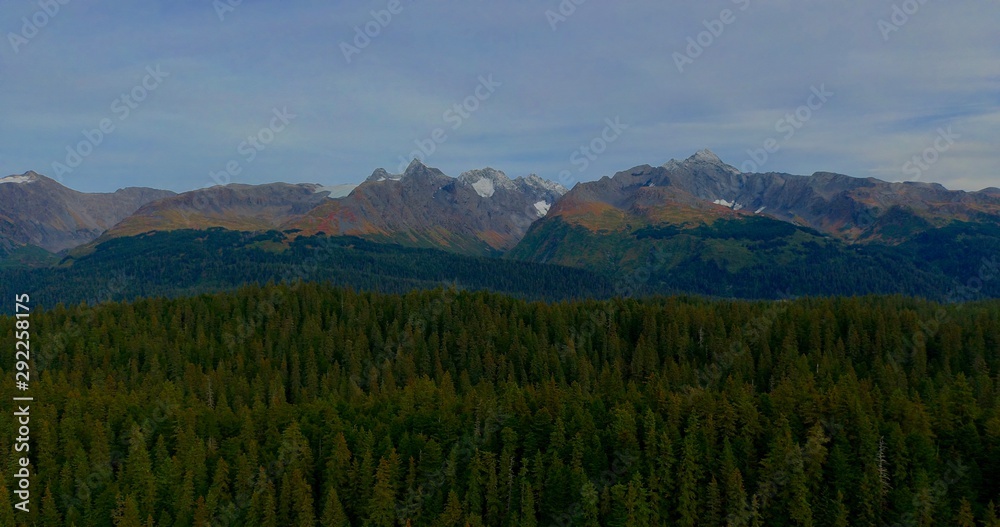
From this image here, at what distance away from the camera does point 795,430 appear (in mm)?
92375

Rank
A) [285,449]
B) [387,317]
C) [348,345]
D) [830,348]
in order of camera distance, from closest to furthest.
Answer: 1. [285,449]
2. [830,348]
3. [348,345]
4. [387,317]

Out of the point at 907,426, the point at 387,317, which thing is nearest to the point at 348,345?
the point at 387,317

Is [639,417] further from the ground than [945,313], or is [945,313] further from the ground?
[945,313]

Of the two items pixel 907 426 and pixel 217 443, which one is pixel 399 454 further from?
pixel 907 426

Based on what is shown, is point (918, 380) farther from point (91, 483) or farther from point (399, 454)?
point (91, 483)

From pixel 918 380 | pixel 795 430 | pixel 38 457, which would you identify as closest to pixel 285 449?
pixel 38 457

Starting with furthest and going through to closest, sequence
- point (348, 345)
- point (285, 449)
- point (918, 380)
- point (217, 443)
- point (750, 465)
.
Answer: point (348, 345)
point (918, 380)
point (217, 443)
point (285, 449)
point (750, 465)

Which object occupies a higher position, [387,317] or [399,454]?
[387,317]

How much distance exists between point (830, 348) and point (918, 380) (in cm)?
2174

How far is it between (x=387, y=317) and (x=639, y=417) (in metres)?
110

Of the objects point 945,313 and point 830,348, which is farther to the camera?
point 945,313

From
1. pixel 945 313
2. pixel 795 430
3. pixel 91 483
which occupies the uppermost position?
pixel 945 313

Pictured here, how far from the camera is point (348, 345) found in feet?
537

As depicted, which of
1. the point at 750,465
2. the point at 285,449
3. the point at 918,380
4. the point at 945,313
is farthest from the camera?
the point at 945,313
